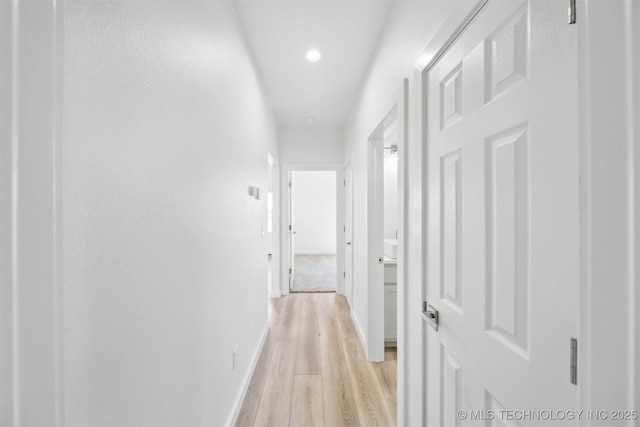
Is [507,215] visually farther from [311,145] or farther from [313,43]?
[311,145]

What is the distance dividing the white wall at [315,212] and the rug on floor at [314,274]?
1.60 feet

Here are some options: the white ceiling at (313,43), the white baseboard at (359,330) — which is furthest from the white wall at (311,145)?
the white baseboard at (359,330)

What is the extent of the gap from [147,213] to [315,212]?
785 cm

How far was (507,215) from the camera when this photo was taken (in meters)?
0.79

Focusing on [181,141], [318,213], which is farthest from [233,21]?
[318,213]

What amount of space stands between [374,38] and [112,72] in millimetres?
1980

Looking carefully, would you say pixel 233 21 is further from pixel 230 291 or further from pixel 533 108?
pixel 533 108

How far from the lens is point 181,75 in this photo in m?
1.07

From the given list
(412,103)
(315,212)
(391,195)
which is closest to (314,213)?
(315,212)

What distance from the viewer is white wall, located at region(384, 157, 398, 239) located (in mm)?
3547

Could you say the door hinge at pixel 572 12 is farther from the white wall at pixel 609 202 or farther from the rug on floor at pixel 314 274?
the rug on floor at pixel 314 274

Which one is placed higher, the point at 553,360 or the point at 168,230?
the point at 168,230

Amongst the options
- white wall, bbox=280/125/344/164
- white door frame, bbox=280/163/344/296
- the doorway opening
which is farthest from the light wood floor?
the doorway opening

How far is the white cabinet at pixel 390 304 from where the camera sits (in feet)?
8.94
